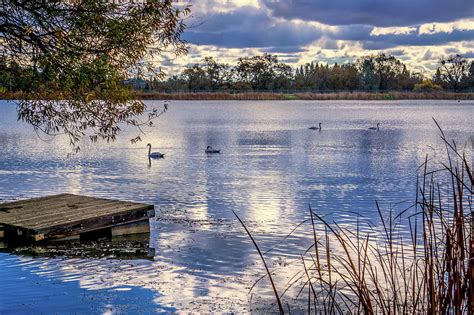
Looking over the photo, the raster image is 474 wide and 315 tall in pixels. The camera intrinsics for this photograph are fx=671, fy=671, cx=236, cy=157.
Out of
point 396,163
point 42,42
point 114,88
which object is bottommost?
point 396,163

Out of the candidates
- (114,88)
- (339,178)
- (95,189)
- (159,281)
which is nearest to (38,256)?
(159,281)

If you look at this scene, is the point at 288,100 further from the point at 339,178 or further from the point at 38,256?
the point at 38,256

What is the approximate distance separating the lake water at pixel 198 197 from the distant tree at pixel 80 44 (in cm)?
286

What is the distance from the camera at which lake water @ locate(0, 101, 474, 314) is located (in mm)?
9852

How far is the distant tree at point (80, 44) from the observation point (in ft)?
32.6

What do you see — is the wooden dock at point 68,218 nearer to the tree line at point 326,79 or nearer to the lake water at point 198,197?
the lake water at point 198,197

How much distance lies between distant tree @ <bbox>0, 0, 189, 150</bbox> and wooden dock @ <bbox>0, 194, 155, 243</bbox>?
1.94 m

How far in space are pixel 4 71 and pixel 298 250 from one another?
596 cm

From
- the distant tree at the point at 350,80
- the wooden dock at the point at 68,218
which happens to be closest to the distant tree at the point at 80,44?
the wooden dock at the point at 68,218

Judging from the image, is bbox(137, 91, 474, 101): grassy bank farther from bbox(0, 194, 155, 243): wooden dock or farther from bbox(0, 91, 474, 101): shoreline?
bbox(0, 194, 155, 243): wooden dock

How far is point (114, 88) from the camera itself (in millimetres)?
11016

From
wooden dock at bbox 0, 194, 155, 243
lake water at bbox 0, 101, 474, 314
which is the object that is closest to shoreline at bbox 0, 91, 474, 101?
lake water at bbox 0, 101, 474, 314

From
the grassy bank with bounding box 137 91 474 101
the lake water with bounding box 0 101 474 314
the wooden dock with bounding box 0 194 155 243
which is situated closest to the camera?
the lake water with bounding box 0 101 474 314

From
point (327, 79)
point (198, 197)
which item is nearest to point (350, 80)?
point (327, 79)
